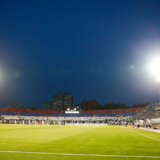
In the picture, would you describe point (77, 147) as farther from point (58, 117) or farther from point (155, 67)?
point (58, 117)

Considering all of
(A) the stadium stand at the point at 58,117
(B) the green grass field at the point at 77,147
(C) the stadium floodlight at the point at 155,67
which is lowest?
(A) the stadium stand at the point at 58,117

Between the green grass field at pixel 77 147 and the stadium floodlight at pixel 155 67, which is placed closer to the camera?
the green grass field at pixel 77 147

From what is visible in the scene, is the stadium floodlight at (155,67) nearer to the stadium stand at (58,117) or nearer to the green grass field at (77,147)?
the green grass field at (77,147)

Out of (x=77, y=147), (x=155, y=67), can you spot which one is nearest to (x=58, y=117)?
(x=155, y=67)

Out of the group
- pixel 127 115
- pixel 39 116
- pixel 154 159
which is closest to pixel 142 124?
pixel 154 159

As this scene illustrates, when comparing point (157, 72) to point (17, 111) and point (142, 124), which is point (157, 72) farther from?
point (17, 111)

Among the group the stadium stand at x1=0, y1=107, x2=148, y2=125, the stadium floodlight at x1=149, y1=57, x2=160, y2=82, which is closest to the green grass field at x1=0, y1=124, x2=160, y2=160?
the stadium floodlight at x1=149, y1=57, x2=160, y2=82

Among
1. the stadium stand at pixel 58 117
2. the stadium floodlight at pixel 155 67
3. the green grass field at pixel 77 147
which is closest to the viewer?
the green grass field at pixel 77 147

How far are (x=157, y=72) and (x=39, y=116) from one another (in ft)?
287

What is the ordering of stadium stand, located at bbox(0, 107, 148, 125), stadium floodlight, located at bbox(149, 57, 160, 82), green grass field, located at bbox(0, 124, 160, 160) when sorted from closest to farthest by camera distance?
green grass field, located at bbox(0, 124, 160, 160) → stadium floodlight, located at bbox(149, 57, 160, 82) → stadium stand, located at bbox(0, 107, 148, 125)

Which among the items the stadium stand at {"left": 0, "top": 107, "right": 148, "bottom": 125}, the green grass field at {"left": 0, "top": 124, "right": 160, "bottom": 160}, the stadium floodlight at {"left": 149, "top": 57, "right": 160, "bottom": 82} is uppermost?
the stadium floodlight at {"left": 149, "top": 57, "right": 160, "bottom": 82}

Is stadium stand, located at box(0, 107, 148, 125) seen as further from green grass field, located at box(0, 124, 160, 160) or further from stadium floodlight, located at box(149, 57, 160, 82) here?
green grass field, located at box(0, 124, 160, 160)

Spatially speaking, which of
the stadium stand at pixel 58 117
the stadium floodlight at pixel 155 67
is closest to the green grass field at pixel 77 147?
the stadium floodlight at pixel 155 67

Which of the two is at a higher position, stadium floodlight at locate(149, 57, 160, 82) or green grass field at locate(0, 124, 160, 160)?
stadium floodlight at locate(149, 57, 160, 82)
